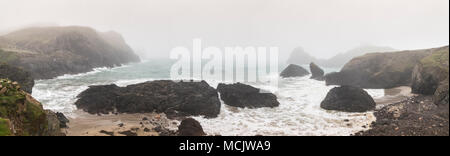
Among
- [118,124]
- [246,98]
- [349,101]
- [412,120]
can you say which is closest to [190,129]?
[118,124]

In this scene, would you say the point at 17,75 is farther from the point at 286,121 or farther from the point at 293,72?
the point at 293,72

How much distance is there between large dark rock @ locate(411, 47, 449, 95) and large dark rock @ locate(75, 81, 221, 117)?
66.2ft

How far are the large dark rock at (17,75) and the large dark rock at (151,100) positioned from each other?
5124 mm

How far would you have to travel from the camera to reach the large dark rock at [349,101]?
22203mm

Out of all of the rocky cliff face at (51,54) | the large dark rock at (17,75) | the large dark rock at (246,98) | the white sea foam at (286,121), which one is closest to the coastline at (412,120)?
the white sea foam at (286,121)

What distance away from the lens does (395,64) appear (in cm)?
3650

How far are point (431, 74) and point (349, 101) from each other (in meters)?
8.10

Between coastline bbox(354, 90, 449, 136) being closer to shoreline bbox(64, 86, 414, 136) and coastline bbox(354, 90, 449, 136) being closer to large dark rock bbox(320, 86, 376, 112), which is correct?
large dark rock bbox(320, 86, 376, 112)

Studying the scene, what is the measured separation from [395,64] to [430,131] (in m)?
27.6

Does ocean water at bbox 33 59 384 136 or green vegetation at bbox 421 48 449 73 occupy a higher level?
green vegetation at bbox 421 48 449 73

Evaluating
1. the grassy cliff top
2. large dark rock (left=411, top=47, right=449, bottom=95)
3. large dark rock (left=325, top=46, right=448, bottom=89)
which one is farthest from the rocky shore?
the grassy cliff top

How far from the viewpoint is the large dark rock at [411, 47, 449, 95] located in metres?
21.9

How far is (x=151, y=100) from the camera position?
23328 millimetres
